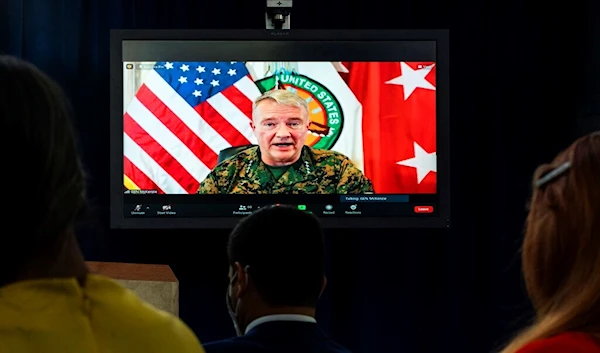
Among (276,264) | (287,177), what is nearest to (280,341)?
(276,264)

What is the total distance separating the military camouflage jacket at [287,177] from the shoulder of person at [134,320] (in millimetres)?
3137

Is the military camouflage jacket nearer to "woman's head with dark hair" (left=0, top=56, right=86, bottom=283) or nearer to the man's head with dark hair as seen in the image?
the man's head with dark hair

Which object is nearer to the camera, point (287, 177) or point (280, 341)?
point (280, 341)

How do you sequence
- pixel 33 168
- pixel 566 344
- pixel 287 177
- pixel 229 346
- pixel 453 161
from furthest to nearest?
pixel 453 161 → pixel 287 177 → pixel 229 346 → pixel 566 344 → pixel 33 168

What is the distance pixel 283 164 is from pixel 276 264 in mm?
1845

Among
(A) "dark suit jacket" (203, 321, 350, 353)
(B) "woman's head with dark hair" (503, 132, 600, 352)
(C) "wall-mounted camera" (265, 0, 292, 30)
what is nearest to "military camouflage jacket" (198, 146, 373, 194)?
(C) "wall-mounted camera" (265, 0, 292, 30)

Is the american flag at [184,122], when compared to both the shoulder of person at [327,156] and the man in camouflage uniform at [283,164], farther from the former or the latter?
the shoulder of person at [327,156]

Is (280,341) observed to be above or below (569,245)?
below

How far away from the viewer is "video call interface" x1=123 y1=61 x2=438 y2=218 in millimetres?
3850

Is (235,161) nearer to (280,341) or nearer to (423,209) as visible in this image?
(423,209)

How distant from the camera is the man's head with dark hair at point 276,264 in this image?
2.01m

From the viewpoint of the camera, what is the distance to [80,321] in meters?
0.65

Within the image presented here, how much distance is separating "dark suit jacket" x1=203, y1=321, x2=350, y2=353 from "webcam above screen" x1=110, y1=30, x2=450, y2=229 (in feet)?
6.30

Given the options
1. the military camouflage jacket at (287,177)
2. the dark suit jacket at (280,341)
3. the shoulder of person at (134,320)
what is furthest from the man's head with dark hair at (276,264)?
the military camouflage jacket at (287,177)
